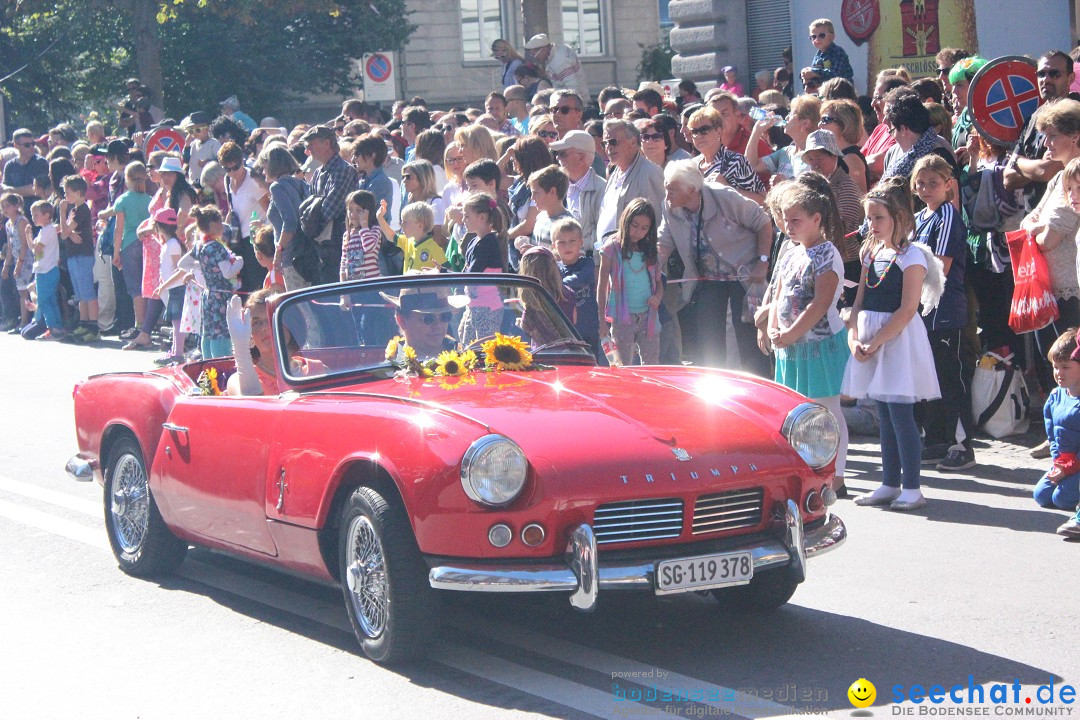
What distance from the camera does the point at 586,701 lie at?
16.5ft

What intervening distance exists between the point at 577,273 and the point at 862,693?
5053mm

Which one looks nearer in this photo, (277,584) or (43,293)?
(277,584)

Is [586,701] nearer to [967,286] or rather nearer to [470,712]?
[470,712]

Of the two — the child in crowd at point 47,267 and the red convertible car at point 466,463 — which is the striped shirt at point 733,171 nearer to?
the red convertible car at point 466,463

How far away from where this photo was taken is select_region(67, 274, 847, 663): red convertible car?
523cm

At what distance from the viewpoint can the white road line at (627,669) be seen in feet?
16.1

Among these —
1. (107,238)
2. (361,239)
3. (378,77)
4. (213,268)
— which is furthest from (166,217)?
(378,77)

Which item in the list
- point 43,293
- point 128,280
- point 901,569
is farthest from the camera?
point 43,293

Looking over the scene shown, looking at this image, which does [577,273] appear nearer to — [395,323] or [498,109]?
[395,323]

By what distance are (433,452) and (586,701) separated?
1.04 metres

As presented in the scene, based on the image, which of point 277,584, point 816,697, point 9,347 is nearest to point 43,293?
point 9,347

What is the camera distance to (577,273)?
9.70 meters

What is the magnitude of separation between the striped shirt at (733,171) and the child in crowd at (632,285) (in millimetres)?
1007

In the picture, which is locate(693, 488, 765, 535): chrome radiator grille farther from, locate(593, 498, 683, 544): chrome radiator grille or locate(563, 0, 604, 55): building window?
locate(563, 0, 604, 55): building window
